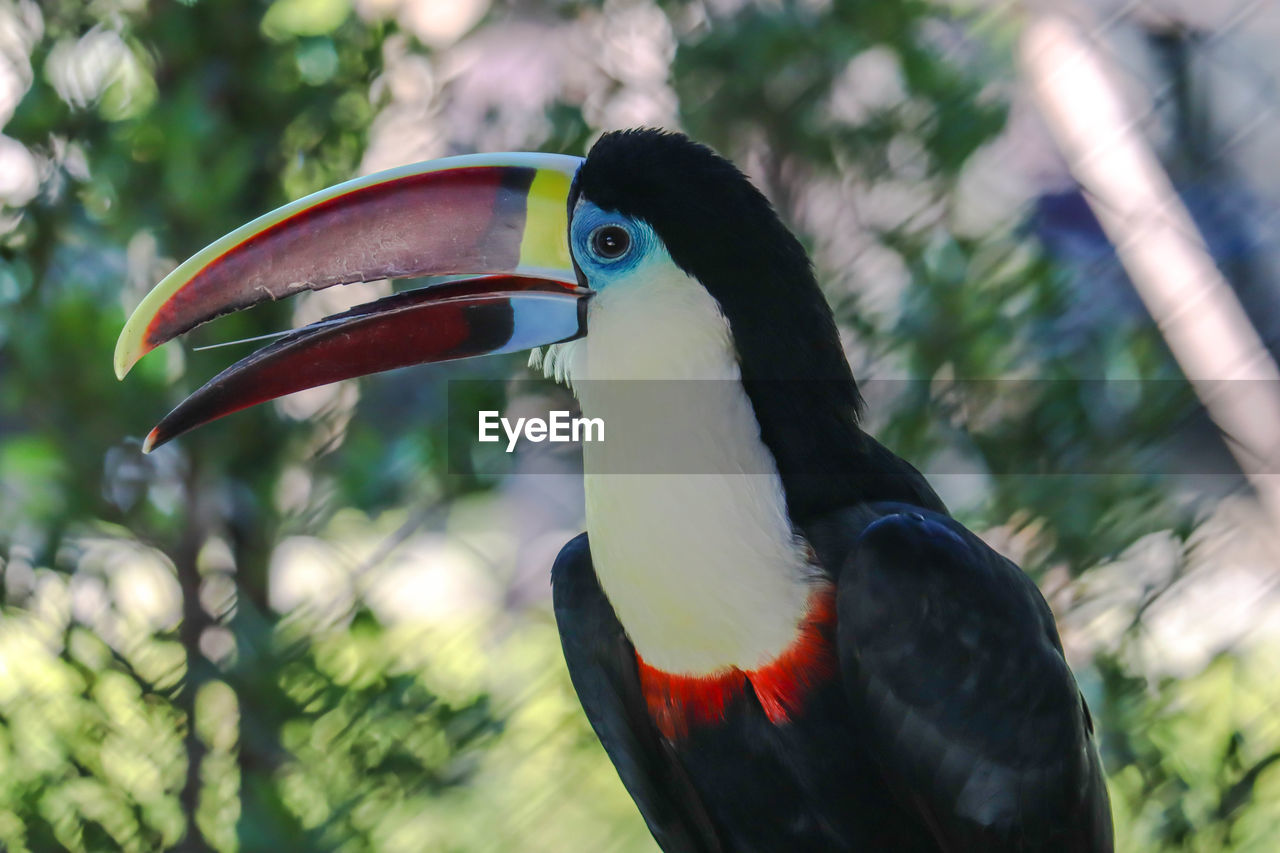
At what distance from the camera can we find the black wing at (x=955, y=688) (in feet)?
2.56

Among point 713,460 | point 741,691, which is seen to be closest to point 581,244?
point 713,460

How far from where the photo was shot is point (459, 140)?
1.38 meters

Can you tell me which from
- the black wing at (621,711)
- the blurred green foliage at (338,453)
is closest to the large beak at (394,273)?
the black wing at (621,711)

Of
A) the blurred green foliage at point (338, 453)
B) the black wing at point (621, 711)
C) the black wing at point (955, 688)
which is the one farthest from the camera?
the blurred green foliage at point (338, 453)

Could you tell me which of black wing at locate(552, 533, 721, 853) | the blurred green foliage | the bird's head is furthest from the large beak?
the blurred green foliage

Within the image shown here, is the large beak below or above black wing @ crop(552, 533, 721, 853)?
above

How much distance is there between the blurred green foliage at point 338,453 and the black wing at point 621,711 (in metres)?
0.42

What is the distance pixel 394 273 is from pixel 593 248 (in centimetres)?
15

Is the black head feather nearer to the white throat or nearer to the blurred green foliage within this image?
the white throat

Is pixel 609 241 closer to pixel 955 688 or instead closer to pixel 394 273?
pixel 394 273

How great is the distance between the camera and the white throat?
2.70 feet

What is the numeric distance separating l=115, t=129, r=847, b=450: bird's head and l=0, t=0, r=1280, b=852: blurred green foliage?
1.52 feet

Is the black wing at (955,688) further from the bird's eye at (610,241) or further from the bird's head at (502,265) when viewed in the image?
the bird's eye at (610,241)

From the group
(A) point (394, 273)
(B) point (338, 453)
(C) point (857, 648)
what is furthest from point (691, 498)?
(B) point (338, 453)
